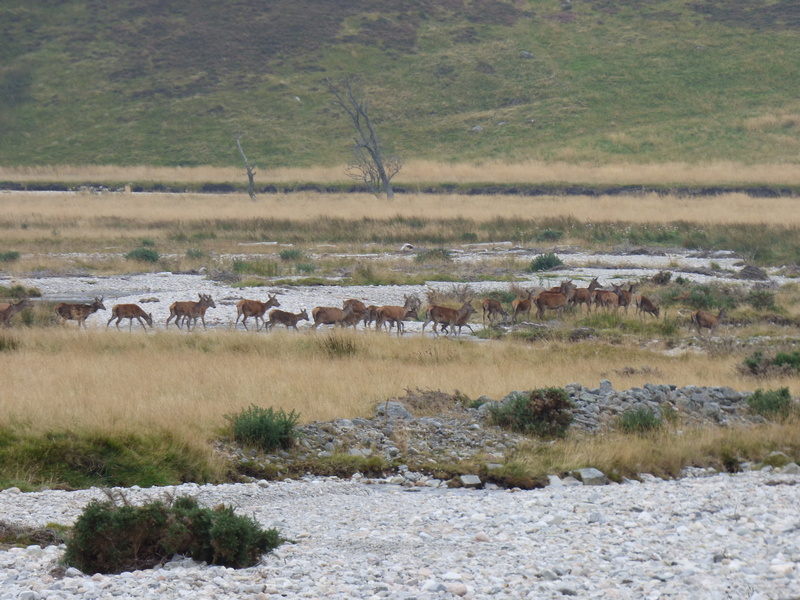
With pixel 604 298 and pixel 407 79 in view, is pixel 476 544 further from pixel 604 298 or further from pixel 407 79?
pixel 407 79

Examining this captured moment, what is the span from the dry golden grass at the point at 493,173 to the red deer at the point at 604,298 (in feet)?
120

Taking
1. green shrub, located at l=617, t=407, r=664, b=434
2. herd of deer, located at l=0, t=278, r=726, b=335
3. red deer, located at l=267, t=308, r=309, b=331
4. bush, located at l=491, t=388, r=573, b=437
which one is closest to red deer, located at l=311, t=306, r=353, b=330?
herd of deer, located at l=0, t=278, r=726, b=335

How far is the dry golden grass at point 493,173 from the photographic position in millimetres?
60375

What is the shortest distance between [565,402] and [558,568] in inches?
213

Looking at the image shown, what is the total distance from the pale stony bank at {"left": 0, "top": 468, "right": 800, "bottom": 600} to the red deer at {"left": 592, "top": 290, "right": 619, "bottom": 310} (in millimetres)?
13248

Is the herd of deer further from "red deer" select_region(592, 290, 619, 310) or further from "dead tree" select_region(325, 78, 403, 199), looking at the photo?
"dead tree" select_region(325, 78, 403, 199)

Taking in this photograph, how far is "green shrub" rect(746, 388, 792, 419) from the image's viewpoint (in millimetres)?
13344

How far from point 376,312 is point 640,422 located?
9821mm

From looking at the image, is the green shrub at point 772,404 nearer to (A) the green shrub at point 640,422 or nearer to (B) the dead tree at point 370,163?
(A) the green shrub at point 640,422

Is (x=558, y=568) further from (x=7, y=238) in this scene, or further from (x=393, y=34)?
(x=393, y=34)

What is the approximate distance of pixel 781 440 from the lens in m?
12.5

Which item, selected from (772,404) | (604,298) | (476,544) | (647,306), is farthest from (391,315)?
(476,544)

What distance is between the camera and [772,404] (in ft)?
44.2

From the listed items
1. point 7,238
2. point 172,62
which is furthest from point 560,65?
point 7,238
